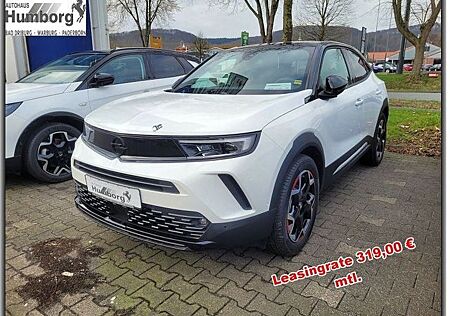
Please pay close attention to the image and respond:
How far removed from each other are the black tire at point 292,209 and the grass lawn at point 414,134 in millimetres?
2974

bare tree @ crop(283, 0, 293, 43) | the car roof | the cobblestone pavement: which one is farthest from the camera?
bare tree @ crop(283, 0, 293, 43)

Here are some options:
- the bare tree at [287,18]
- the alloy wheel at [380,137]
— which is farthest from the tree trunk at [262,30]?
the alloy wheel at [380,137]

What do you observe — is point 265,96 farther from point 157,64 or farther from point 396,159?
point 396,159

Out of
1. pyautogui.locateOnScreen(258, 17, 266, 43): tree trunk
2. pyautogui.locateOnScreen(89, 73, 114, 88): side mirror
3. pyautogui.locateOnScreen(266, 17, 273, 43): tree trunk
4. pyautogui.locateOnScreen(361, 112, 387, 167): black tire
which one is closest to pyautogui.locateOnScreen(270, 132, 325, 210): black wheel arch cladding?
pyautogui.locateOnScreen(361, 112, 387, 167): black tire

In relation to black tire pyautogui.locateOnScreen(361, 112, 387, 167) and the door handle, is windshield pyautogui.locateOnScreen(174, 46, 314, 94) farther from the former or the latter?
black tire pyautogui.locateOnScreen(361, 112, 387, 167)

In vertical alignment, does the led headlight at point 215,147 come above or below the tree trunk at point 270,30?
below

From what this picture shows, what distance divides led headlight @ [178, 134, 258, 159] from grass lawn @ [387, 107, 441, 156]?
3.80m

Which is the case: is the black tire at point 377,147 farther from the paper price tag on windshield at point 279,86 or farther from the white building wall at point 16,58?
the white building wall at point 16,58

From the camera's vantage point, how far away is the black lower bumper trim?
2137mm

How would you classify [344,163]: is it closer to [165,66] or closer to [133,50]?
[165,66]

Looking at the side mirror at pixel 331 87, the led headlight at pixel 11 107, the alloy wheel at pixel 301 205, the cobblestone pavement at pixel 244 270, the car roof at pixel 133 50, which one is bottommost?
the cobblestone pavement at pixel 244 270

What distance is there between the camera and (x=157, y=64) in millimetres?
5422

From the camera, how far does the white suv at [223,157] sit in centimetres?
212

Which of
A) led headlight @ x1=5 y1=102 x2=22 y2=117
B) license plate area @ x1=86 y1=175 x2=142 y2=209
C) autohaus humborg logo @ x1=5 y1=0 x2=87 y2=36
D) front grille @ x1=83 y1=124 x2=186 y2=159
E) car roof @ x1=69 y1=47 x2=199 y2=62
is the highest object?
autohaus humborg logo @ x1=5 y1=0 x2=87 y2=36
